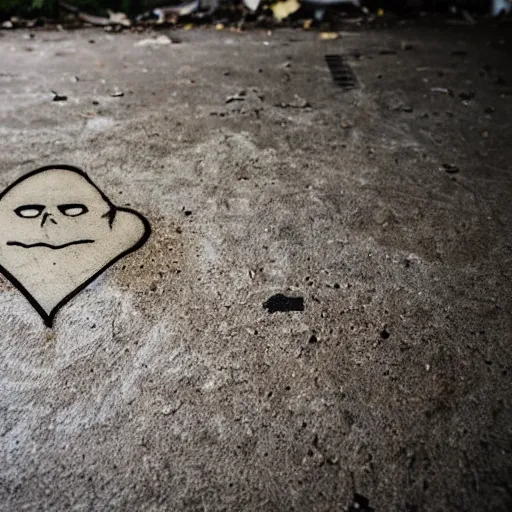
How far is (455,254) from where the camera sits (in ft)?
6.65

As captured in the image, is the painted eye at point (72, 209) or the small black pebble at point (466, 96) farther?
the small black pebble at point (466, 96)

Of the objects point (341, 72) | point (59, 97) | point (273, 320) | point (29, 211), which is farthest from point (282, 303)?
point (341, 72)

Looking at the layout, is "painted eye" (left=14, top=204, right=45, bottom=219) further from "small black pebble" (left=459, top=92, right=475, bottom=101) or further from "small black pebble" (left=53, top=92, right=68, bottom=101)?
"small black pebble" (left=459, top=92, right=475, bottom=101)

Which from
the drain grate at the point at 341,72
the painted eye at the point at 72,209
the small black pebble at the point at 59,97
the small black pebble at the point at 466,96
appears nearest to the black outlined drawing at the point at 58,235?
the painted eye at the point at 72,209

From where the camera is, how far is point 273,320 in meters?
1.76

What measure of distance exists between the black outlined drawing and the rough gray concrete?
0.25 ft

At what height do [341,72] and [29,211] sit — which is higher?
[341,72]

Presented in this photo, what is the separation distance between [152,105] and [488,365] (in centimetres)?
268

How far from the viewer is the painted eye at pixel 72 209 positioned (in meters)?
2.18

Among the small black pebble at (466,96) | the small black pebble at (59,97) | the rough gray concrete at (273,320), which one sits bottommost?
the rough gray concrete at (273,320)

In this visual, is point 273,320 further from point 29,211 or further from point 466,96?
point 466,96

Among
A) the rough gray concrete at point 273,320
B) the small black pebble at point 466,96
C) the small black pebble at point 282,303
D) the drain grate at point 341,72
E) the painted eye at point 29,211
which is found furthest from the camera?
the drain grate at point 341,72

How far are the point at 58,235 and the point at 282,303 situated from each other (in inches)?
44.5

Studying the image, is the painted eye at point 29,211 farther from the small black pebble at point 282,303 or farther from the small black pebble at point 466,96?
the small black pebble at point 466,96
